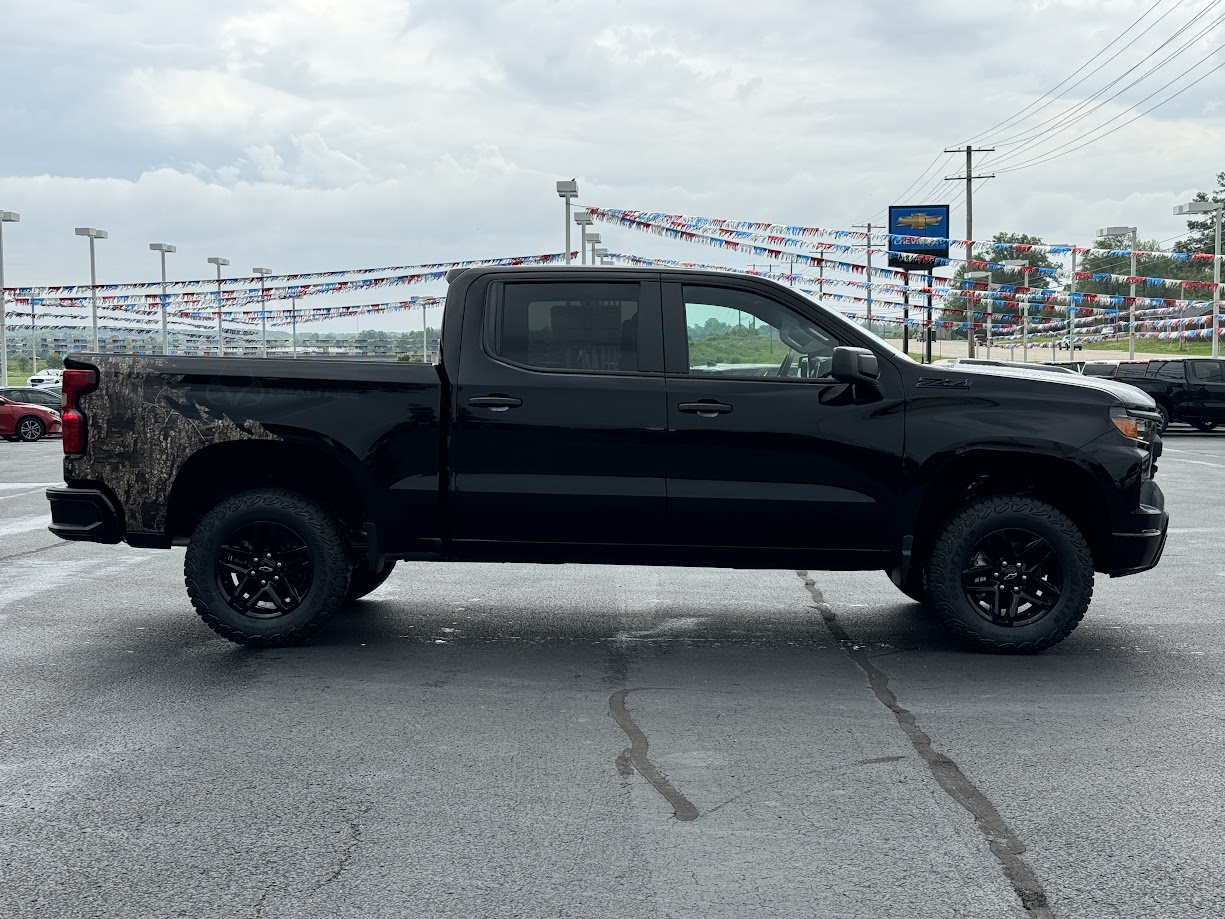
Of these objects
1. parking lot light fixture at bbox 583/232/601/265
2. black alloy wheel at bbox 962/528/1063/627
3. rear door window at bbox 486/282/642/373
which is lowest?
black alloy wheel at bbox 962/528/1063/627

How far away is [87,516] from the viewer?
714 cm

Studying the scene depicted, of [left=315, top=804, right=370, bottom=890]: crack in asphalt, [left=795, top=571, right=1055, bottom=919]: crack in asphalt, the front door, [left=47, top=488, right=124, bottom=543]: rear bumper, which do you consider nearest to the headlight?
the front door

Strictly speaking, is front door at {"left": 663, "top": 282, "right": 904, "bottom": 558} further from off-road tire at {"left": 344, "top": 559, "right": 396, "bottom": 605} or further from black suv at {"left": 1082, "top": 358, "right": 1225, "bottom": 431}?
black suv at {"left": 1082, "top": 358, "right": 1225, "bottom": 431}

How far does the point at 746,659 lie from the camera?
6953 millimetres

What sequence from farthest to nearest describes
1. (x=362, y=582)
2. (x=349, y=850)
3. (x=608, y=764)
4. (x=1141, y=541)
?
(x=362, y=582) → (x=1141, y=541) → (x=608, y=764) → (x=349, y=850)

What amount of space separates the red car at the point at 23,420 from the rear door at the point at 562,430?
28.3m

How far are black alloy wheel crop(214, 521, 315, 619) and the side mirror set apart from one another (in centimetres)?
289

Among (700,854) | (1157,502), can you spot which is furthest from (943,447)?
(700,854)

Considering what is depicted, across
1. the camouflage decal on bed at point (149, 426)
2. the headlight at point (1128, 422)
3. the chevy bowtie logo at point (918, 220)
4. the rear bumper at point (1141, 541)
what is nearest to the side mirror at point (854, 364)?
the headlight at point (1128, 422)

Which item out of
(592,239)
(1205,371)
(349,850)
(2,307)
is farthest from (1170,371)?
(2,307)

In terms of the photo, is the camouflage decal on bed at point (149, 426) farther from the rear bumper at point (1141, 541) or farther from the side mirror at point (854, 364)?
the rear bumper at point (1141, 541)

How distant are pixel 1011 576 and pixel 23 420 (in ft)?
98.0

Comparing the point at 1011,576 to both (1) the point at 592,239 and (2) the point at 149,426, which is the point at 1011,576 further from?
(1) the point at 592,239

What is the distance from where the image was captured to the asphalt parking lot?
3826 mm
